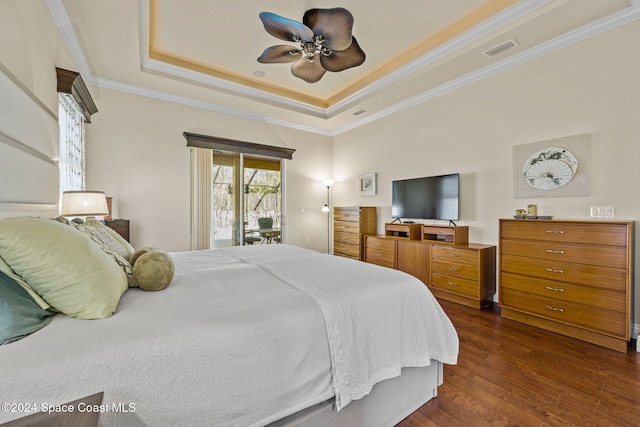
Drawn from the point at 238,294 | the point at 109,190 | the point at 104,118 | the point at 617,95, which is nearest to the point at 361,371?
the point at 238,294

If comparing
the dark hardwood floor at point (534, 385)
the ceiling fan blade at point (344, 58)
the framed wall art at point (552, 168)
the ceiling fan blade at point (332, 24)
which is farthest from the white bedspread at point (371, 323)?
the framed wall art at point (552, 168)

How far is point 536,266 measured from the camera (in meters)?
2.67

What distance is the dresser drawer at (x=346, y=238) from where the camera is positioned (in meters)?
4.86

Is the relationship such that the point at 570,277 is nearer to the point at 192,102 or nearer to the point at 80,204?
the point at 80,204

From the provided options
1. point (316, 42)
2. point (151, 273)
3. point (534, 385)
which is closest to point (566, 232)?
point (534, 385)

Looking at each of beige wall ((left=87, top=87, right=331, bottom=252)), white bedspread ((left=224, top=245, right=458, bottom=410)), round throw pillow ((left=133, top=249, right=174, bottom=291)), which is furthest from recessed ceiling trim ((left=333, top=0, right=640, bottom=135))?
round throw pillow ((left=133, top=249, right=174, bottom=291))

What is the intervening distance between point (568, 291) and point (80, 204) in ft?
14.5

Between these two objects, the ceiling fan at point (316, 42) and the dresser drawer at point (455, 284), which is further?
the dresser drawer at point (455, 284)

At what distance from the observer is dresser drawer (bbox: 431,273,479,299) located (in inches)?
125

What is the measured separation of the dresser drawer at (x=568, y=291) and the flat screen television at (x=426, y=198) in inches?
41.5

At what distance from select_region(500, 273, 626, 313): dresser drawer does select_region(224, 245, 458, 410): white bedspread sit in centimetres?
163

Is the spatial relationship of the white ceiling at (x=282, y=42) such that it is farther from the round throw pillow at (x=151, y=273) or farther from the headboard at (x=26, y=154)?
the round throw pillow at (x=151, y=273)

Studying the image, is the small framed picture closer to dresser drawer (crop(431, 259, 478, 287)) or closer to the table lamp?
dresser drawer (crop(431, 259, 478, 287))

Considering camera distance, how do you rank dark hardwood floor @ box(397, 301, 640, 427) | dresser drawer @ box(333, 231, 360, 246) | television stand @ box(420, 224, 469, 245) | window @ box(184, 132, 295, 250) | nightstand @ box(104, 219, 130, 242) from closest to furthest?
dark hardwood floor @ box(397, 301, 640, 427)
nightstand @ box(104, 219, 130, 242)
television stand @ box(420, 224, 469, 245)
window @ box(184, 132, 295, 250)
dresser drawer @ box(333, 231, 360, 246)
